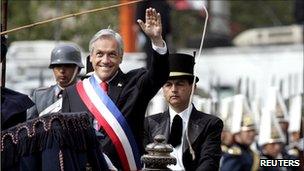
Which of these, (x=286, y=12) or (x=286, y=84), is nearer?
(x=286, y=84)

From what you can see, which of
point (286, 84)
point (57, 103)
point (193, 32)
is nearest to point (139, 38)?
point (193, 32)

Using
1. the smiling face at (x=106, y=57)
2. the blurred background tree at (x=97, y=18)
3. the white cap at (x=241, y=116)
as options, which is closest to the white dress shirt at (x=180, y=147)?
the smiling face at (x=106, y=57)

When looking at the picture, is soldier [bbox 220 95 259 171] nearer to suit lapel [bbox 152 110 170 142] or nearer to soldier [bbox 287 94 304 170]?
soldier [bbox 287 94 304 170]

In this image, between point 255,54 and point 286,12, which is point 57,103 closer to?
point 255,54

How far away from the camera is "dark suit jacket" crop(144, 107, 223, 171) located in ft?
31.5

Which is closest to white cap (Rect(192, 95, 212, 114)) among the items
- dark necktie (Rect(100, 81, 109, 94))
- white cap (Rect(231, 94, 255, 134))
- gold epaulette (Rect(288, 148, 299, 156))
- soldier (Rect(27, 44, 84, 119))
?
white cap (Rect(231, 94, 255, 134))

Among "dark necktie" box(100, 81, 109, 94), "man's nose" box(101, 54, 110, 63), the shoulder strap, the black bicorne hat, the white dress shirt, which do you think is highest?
"man's nose" box(101, 54, 110, 63)

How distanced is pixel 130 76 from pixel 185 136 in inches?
29.7

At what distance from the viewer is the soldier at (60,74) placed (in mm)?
11031

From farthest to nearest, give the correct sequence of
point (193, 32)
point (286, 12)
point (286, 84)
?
1. point (286, 12)
2. point (193, 32)
3. point (286, 84)

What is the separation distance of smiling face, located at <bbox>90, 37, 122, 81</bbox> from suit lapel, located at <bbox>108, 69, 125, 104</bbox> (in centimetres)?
4

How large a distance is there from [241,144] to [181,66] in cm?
457

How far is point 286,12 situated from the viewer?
4041cm

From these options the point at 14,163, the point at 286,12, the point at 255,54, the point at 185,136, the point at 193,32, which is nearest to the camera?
the point at 14,163
